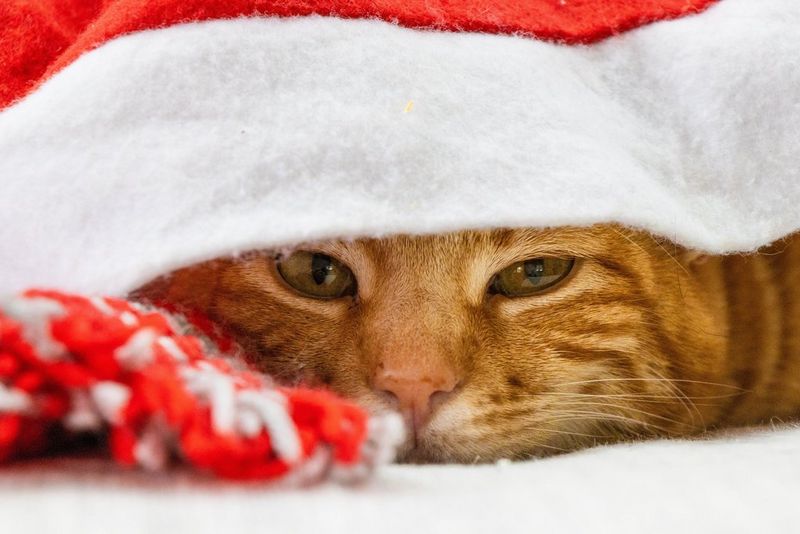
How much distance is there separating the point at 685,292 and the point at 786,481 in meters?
0.59

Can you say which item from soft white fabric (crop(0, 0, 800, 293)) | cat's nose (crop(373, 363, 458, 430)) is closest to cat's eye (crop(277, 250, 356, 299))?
cat's nose (crop(373, 363, 458, 430))

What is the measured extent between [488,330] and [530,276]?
13cm

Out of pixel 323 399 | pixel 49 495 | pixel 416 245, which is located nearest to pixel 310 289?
pixel 416 245

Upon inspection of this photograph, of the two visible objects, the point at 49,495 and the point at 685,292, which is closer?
the point at 49,495

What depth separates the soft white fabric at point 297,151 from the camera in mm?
835

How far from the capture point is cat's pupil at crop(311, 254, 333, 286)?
45.9 inches

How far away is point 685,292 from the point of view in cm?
130

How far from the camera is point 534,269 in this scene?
4.01ft

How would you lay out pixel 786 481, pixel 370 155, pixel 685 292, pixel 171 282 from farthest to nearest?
pixel 685 292
pixel 171 282
pixel 370 155
pixel 786 481

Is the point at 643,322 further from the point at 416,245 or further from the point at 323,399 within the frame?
the point at 323,399

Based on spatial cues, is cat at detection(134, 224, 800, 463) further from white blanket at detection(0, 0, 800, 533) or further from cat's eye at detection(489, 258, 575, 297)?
white blanket at detection(0, 0, 800, 533)

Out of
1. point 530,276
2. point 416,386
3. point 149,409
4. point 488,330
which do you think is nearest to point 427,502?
point 149,409

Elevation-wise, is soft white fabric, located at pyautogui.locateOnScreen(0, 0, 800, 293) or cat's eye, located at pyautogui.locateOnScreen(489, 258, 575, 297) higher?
soft white fabric, located at pyautogui.locateOnScreen(0, 0, 800, 293)

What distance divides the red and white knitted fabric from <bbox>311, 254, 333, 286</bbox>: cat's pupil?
489mm
